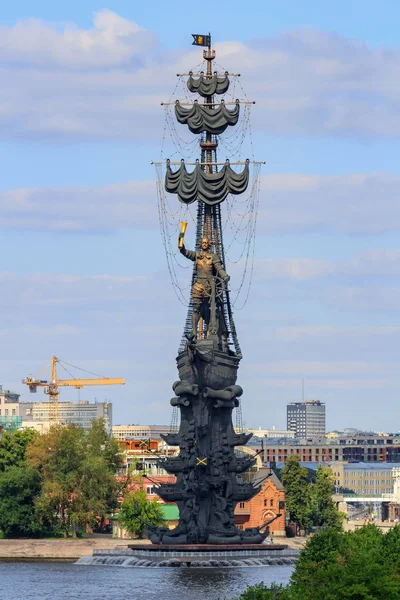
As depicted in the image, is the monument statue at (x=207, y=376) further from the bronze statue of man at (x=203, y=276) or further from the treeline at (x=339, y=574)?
the treeline at (x=339, y=574)

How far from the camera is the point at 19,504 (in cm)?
18738

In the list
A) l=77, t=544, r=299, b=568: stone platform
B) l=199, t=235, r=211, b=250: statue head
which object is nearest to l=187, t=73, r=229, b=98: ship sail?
l=199, t=235, r=211, b=250: statue head

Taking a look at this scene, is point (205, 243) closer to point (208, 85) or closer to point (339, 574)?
point (208, 85)

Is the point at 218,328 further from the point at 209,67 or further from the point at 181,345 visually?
the point at 209,67

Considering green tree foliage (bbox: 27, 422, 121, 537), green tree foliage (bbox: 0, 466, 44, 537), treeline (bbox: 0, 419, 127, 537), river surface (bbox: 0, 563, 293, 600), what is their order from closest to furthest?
river surface (bbox: 0, 563, 293, 600) → green tree foliage (bbox: 0, 466, 44, 537) → treeline (bbox: 0, 419, 127, 537) → green tree foliage (bbox: 27, 422, 121, 537)

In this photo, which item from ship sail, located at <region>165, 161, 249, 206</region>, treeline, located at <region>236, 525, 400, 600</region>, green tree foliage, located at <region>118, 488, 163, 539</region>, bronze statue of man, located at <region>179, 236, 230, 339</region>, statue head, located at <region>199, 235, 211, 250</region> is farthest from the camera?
green tree foliage, located at <region>118, 488, 163, 539</region>

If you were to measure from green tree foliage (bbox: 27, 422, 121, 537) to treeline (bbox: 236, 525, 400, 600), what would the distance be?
68650mm

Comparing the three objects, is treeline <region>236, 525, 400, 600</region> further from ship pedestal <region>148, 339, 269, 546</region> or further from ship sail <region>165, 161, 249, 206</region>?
ship sail <region>165, 161, 249, 206</region>

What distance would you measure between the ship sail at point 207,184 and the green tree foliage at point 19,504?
124ft

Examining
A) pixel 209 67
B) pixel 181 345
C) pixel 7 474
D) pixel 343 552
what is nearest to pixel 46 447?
pixel 7 474

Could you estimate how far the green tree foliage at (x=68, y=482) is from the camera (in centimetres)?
18738

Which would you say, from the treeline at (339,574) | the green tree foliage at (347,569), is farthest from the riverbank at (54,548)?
the treeline at (339,574)

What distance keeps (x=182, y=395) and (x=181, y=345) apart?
5490mm

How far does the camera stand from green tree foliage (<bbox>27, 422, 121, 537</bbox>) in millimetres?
187375
